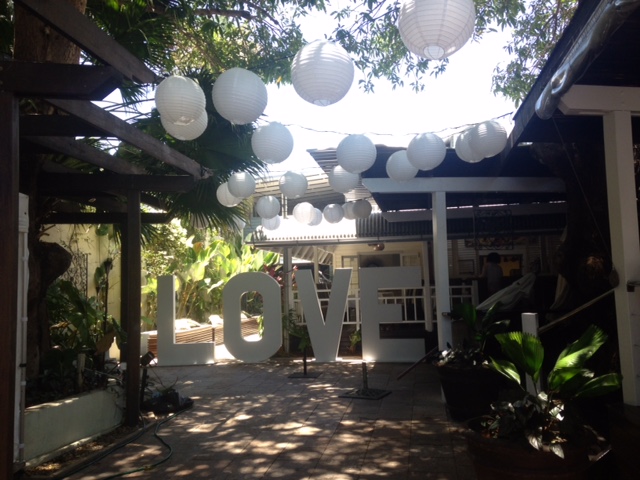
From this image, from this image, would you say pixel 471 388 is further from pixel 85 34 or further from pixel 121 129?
pixel 85 34

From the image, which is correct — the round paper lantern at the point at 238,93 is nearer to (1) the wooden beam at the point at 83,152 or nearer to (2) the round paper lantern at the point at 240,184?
(1) the wooden beam at the point at 83,152

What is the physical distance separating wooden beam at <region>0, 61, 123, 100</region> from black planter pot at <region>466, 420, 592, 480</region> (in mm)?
3341

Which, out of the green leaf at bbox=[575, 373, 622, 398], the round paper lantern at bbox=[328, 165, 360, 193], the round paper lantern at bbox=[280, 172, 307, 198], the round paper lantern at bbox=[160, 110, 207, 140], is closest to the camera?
the green leaf at bbox=[575, 373, 622, 398]

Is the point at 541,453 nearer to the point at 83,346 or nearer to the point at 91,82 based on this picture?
the point at 91,82

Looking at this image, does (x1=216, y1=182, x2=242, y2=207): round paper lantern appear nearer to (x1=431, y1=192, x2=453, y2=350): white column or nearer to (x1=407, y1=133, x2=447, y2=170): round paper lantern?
(x1=407, y1=133, x2=447, y2=170): round paper lantern

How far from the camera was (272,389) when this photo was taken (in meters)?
8.70

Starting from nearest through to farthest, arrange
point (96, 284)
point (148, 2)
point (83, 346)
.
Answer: point (148, 2) → point (83, 346) → point (96, 284)

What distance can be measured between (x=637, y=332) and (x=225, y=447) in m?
3.90

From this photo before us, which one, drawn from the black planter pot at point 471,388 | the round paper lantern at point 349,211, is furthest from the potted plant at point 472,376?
the round paper lantern at point 349,211

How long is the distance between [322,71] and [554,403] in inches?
114

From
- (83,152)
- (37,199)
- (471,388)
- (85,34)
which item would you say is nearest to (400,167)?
(471,388)

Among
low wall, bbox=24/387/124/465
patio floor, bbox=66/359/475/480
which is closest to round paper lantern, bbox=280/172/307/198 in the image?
patio floor, bbox=66/359/475/480

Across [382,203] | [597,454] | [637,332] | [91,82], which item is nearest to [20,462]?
[91,82]

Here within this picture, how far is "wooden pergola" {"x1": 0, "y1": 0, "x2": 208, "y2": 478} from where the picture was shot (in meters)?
3.26
